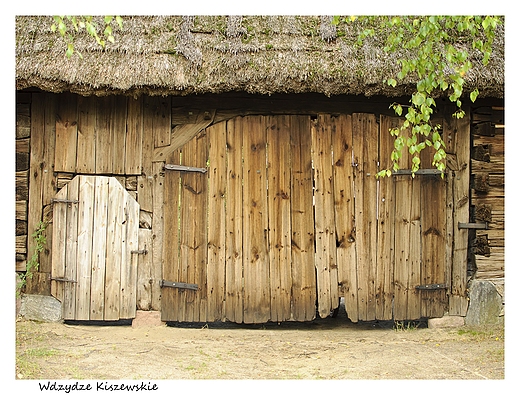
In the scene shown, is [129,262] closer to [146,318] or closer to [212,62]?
[146,318]

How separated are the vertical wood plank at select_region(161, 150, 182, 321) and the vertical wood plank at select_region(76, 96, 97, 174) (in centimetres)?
83

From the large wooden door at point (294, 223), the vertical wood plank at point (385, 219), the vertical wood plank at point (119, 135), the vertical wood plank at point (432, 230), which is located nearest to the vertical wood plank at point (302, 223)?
the large wooden door at point (294, 223)

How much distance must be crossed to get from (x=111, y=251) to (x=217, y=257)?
1.13 m

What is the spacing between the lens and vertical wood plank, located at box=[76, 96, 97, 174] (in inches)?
239

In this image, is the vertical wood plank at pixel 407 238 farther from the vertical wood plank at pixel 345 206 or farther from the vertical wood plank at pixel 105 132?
the vertical wood plank at pixel 105 132

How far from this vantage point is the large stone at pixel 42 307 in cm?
600

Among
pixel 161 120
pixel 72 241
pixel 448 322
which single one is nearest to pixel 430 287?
pixel 448 322

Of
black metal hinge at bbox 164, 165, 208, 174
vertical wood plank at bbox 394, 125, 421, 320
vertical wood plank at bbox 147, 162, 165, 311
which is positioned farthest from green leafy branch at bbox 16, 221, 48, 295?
vertical wood plank at bbox 394, 125, 421, 320

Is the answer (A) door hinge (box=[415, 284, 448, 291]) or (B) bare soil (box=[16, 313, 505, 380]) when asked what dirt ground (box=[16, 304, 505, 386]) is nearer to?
(B) bare soil (box=[16, 313, 505, 380])

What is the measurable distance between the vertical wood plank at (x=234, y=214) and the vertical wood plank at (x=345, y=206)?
103 cm

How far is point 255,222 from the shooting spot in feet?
19.9

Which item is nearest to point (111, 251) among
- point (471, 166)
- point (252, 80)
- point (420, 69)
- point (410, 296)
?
point (252, 80)

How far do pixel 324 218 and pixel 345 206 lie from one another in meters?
0.26

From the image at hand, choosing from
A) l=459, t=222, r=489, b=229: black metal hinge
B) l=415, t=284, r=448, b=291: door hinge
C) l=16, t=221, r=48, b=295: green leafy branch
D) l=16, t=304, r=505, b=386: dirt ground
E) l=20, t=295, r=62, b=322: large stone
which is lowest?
l=16, t=304, r=505, b=386: dirt ground
